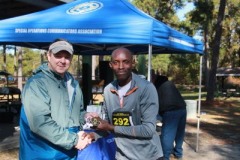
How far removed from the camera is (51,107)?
7.79ft

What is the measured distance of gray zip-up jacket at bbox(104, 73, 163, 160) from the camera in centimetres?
249

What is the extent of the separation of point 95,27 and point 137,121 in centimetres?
309

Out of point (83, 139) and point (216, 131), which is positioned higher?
point (83, 139)

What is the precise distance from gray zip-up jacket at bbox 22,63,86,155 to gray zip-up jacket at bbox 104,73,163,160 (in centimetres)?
32

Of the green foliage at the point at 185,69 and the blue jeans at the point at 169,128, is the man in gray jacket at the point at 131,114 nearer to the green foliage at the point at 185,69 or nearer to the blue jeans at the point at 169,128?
the blue jeans at the point at 169,128

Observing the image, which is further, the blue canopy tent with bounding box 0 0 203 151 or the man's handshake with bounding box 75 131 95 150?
the blue canopy tent with bounding box 0 0 203 151

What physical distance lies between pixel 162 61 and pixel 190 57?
625 inches

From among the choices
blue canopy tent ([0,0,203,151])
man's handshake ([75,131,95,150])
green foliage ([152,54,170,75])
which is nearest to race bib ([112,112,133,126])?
man's handshake ([75,131,95,150])

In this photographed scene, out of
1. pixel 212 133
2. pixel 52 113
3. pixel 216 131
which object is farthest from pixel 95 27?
pixel 216 131

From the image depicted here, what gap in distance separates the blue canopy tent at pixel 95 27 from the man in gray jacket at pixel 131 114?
8.60 feet

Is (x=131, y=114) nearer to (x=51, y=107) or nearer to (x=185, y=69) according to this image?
(x=51, y=107)

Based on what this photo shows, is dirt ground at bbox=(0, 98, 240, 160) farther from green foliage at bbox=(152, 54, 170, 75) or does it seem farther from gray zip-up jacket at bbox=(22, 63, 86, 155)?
green foliage at bbox=(152, 54, 170, 75)

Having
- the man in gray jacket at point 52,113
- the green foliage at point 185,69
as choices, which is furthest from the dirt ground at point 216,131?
the green foliage at point 185,69

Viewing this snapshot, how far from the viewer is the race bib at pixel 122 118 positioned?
2510mm
